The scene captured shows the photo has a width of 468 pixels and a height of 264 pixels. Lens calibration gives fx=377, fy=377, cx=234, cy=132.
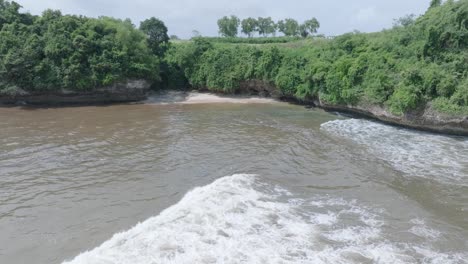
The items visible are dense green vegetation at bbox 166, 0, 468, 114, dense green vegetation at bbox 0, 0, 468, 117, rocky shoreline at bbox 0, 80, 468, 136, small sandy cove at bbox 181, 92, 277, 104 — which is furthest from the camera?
small sandy cove at bbox 181, 92, 277, 104

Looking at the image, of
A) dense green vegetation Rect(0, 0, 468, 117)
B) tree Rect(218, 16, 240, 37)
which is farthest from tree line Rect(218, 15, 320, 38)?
dense green vegetation Rect(0, 0, 468, 117)

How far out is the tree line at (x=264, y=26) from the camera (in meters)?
60.1

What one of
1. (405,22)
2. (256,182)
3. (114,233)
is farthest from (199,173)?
(405,22)

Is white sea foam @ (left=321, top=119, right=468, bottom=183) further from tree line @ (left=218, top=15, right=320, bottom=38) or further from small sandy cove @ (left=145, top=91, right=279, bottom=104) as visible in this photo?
tree line @ (left=218, top=15, right=320, bottom=38)

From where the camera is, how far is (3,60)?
88.8 feet

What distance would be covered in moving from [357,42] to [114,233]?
23.8 metres

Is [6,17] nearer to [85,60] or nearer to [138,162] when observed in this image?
[85,60]

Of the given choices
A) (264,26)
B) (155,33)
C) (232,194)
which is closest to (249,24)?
(264,26)

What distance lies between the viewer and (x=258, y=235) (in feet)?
31.0

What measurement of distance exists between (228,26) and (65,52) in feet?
119

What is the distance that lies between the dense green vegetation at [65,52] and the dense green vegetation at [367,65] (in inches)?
211

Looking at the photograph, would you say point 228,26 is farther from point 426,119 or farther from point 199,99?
point 426,119

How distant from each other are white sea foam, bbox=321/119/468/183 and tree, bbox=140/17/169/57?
1996 cm

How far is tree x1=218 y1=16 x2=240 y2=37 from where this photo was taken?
6053cm
